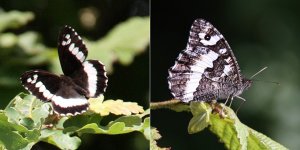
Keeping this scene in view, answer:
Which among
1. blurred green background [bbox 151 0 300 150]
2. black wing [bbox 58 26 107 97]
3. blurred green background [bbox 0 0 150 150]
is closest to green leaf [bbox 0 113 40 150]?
black wing [bbox 58 26 107 97]

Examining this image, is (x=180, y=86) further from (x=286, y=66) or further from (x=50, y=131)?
(x=286, y=66)

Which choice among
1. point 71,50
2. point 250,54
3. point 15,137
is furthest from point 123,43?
point 15,137

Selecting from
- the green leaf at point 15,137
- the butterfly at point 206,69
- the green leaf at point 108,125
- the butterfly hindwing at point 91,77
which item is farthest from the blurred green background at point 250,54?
the green leaf at point 15,137

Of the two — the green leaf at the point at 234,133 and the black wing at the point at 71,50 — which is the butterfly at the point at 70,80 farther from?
the green leaf at the point at 234,133

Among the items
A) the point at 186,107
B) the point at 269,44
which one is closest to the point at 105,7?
the point at 269,44

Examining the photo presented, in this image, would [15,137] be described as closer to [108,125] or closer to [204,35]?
[108,125]
